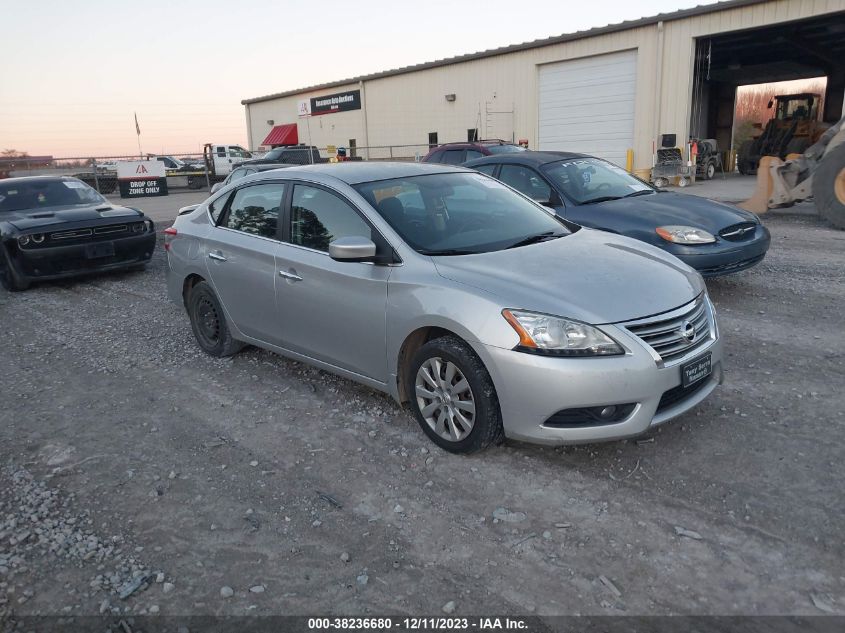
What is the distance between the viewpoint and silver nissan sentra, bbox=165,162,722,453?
11.1 feet

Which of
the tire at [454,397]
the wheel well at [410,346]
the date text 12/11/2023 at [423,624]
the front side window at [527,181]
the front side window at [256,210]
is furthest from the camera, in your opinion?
the front side window at [527,181]

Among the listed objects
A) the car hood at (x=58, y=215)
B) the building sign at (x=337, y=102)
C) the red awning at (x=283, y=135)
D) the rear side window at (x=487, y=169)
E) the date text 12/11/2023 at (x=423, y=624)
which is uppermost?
the building sign at (x=337, y=102)

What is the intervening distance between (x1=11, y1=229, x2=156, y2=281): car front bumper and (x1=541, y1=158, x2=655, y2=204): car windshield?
18.9 feet

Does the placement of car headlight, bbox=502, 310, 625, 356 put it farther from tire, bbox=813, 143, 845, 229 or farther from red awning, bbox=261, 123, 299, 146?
red awning, bbox=261, 123, 299, 146

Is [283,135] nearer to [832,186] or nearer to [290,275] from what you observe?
[832,186]

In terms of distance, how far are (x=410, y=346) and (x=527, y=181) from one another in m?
4.15

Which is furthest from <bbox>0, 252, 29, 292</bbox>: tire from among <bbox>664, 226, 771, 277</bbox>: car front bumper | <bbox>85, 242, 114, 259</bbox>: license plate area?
<bbox>664, 226, 771, 277</bbox>: car front bumper

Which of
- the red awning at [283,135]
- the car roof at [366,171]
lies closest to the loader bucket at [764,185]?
the car roof at [366,171]

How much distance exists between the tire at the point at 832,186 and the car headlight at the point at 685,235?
581 centimetres

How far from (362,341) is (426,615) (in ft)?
6.30

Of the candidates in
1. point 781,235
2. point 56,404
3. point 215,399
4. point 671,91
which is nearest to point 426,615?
point 215,399

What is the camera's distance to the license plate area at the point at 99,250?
8.88m

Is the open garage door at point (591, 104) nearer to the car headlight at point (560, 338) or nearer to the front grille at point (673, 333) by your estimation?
the front grille at point (673, 333)

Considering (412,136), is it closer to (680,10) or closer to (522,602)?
(680,10)
